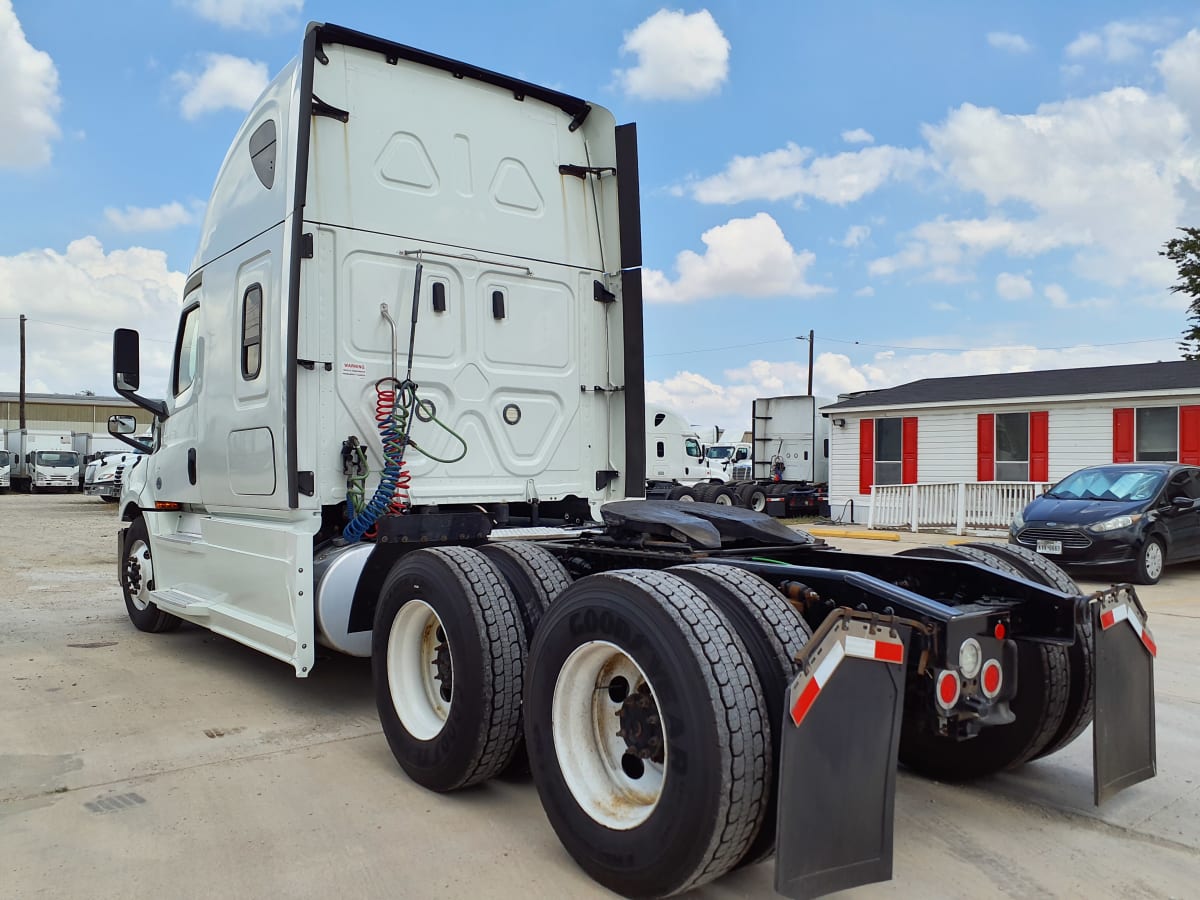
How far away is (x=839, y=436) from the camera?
75.2 ft

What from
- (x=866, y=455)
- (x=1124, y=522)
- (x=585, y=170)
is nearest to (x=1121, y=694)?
(x=585, y=170)

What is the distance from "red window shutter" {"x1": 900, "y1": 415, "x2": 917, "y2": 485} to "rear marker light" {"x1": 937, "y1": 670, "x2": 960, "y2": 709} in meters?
19.4

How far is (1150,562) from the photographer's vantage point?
10836 mm

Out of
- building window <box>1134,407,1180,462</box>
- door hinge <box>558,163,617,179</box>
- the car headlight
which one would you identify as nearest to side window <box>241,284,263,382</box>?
door hinge <box>558,163,617,179</box>

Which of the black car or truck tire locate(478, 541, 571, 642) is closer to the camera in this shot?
truck tire locate(478, 541, 571, 642)

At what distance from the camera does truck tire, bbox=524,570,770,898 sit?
2660 millimetres

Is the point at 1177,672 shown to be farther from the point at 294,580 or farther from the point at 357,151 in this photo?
the point at 357,151

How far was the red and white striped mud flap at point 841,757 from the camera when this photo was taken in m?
2.54

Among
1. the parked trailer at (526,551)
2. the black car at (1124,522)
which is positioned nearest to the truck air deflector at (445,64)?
the parked trailer at (526,551)

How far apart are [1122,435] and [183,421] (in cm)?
1744

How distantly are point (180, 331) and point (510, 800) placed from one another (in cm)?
444

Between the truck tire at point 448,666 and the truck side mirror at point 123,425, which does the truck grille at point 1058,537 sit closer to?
the truck tire at point 448,666

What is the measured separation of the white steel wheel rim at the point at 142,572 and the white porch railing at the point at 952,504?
14.1 m

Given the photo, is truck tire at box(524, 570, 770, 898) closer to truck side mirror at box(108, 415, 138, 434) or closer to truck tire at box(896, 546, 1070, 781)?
truck tire at box(896, 546, 1070, 781)
